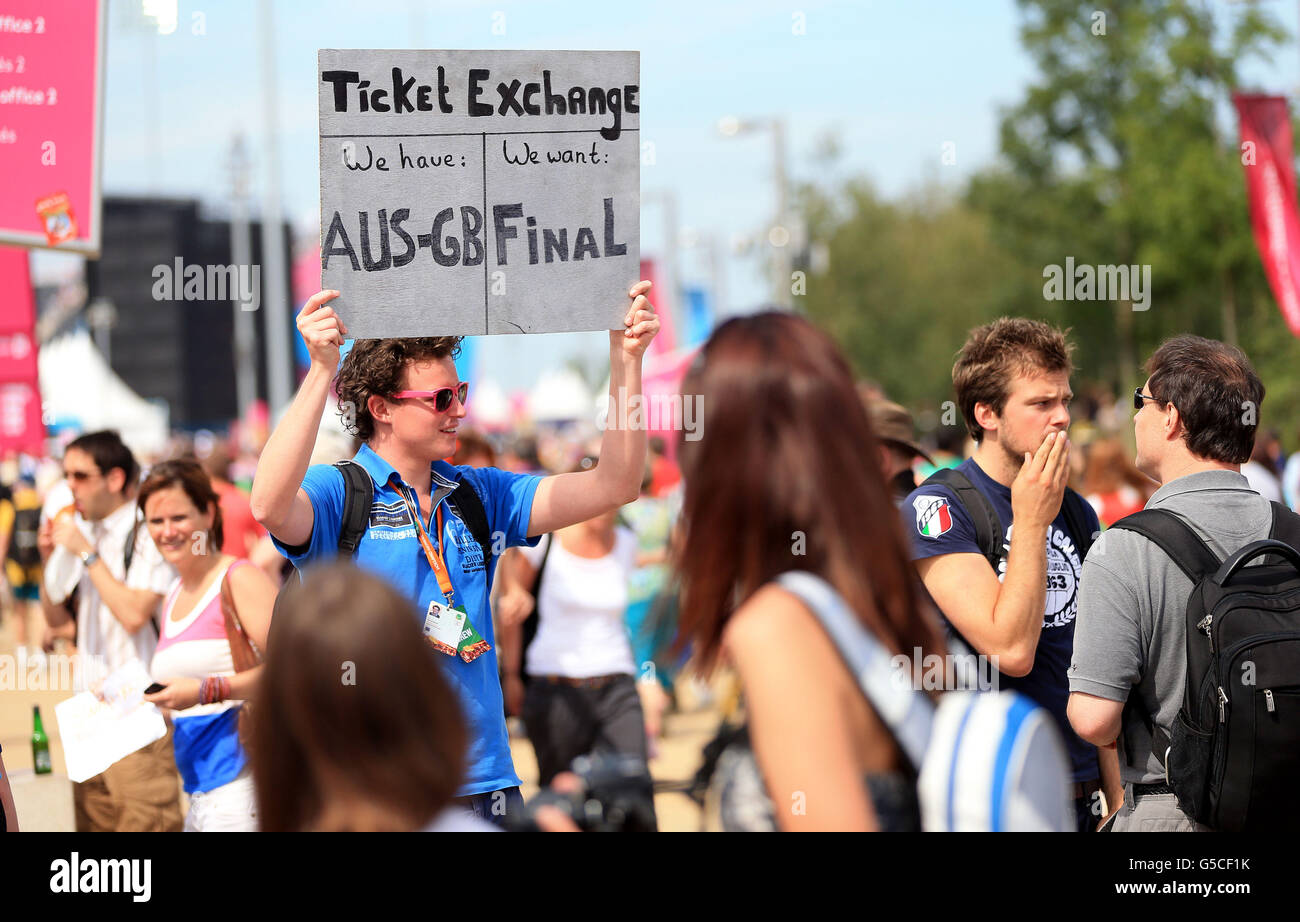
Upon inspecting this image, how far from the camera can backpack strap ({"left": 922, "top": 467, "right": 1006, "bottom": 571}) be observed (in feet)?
12.7

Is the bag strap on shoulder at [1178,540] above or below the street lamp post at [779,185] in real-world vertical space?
below

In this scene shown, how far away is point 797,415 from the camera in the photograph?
201 cm

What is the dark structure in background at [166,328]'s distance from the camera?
7019 centimetres

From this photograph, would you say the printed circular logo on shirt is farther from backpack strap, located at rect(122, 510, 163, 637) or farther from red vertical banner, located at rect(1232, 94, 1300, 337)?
red vertical banner, located at rect(1232, 94, 1300, 337)

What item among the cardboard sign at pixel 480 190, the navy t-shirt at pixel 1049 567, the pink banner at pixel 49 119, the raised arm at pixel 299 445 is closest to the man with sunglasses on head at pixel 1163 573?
the navy t-shirt at pixel 1049 567

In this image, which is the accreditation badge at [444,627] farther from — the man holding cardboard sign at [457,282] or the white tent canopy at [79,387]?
the white tent canopy at [79,387]

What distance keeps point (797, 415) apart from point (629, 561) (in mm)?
5497

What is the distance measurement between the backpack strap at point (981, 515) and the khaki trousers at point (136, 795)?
325 centimetres

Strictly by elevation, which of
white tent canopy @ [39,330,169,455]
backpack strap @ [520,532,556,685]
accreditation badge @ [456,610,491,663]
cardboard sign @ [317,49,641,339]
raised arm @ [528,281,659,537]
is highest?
white tent canopy @ [39,330,169,455]

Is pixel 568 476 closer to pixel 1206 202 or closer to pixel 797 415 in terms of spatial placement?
pixel 797 415

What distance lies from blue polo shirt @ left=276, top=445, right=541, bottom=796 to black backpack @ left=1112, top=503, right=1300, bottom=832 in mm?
1622

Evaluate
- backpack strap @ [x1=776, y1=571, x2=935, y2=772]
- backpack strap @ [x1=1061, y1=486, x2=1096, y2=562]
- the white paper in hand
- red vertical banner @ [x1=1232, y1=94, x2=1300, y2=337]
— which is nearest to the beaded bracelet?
the white paper in hand

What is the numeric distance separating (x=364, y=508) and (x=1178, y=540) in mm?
2002
